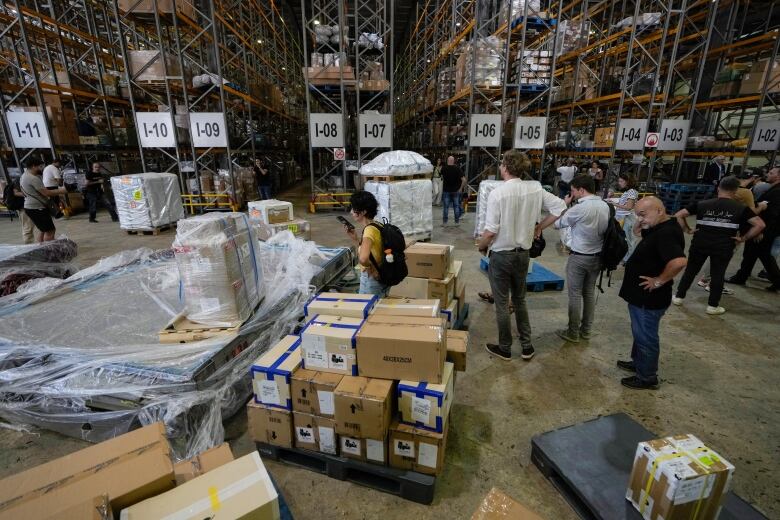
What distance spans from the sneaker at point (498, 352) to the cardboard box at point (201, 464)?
2701 millimetres

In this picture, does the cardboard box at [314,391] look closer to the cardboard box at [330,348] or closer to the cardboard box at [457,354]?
the cardboard box at [330,348]

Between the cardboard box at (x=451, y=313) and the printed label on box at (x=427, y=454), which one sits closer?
the printed label on box at (x=427, y=454)

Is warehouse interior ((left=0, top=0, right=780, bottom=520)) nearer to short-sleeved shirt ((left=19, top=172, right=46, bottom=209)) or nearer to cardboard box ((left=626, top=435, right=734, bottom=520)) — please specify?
cardboard box ((left=626, top=435, right=734, bottom=520))

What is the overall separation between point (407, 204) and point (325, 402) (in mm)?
5687

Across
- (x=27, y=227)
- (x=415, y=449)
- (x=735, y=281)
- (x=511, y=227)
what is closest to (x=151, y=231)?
(x=27, y=227)

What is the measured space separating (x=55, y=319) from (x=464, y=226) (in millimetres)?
8130

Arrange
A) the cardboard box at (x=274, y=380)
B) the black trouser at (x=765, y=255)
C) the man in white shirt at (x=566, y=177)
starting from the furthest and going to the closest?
the man in white shirt at (x=566, y=177) → the black trouser at (x=765, y=255) → the cardboard box at (x=274, y=380)

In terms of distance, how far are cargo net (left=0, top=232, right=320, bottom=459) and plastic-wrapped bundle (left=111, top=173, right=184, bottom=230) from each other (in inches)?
203

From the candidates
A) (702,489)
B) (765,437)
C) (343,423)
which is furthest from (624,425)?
(343,423)

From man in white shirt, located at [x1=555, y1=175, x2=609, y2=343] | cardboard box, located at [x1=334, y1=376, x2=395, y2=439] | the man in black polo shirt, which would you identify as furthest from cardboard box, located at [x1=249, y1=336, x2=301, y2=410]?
the man in black polo shirt

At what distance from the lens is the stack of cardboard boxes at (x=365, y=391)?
7.07 feet

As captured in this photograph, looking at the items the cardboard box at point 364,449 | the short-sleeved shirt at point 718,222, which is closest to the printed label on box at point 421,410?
the cardboard box at point 364,449

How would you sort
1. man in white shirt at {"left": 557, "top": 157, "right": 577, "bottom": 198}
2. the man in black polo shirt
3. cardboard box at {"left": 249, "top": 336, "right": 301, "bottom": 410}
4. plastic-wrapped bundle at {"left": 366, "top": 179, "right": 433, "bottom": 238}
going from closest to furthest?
cardboard box at {"left": 249, "top": 336, "right": 301, "bottom": 410}, the man in black polo shirt, plastic-wrapped bundle at {"left": 366, "top": 179, "right": 433, "bottom": 238}, man in white shirt at {"left": 557, "top": 157, "right": 577, "bottom": 198}

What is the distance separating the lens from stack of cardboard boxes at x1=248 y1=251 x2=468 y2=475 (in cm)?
216
